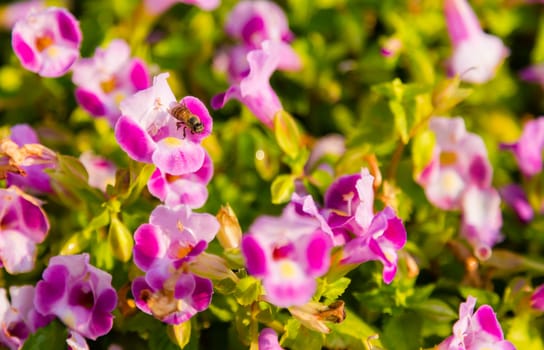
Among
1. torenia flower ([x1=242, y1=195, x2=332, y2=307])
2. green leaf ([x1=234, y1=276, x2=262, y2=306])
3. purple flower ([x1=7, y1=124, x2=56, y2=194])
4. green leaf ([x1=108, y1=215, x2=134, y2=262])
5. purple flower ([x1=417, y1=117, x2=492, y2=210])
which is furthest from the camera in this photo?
purple flower ([x1=417, y1=117, x2=492, y2=210])

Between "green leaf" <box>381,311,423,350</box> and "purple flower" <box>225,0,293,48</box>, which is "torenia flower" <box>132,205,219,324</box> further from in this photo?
"purple flower" <box>225,0,293,48</box>

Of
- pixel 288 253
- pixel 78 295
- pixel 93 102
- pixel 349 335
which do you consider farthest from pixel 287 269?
pixel 93 102

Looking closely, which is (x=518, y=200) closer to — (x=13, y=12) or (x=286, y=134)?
(x=286, y=134)

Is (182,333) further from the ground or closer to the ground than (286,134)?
closer to the ground

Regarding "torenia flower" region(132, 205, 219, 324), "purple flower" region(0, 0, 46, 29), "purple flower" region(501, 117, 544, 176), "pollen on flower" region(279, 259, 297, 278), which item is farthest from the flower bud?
"purple flower" region(0, 0, 46, 29)

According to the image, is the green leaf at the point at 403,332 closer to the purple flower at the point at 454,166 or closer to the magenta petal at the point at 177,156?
the purple flower at the point at 454,166
